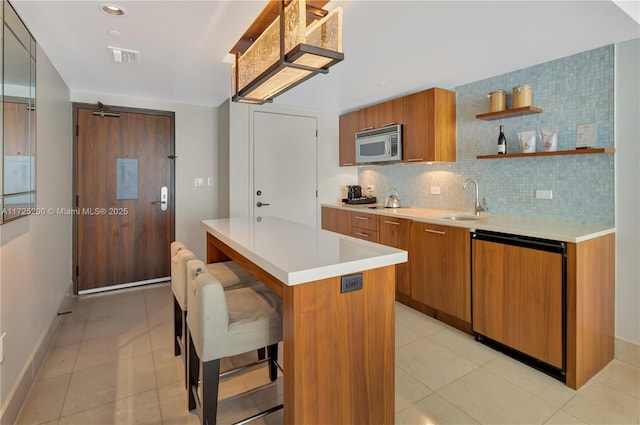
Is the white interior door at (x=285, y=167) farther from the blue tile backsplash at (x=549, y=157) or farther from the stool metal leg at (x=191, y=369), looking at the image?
the stool metal leg at (x=191, y=369)

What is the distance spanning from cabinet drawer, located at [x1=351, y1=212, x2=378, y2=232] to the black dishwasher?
1.25 metres

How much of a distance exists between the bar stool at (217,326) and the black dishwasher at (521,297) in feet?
5.67

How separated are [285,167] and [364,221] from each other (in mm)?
1332

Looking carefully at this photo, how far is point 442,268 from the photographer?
298cm

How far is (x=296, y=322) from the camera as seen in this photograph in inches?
52.8

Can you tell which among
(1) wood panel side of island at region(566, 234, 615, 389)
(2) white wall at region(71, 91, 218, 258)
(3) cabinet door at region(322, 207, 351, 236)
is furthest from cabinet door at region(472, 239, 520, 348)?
(2) white wall at region(71, 91, 218, 258)

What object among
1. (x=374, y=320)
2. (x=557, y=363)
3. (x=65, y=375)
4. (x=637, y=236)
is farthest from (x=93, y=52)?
(x=637, y=236)

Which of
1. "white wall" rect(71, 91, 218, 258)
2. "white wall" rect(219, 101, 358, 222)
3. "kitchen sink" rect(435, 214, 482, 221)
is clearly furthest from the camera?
"white wall" rect(71, 91, 218, 258)

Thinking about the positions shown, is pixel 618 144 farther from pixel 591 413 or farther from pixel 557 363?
pixel 591 413

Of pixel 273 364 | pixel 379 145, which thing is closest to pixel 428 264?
pixel 379 145

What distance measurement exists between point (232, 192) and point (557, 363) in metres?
3.43

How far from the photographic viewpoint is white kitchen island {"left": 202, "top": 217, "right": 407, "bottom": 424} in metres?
1.36

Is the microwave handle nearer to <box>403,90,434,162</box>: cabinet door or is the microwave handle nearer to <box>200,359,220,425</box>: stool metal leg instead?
<box>403,90,434,162</box>: cabinet door

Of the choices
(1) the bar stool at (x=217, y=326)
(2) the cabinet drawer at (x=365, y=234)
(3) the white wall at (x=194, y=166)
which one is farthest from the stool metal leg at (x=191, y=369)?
(3) the white wall at (x=194, y=166)
